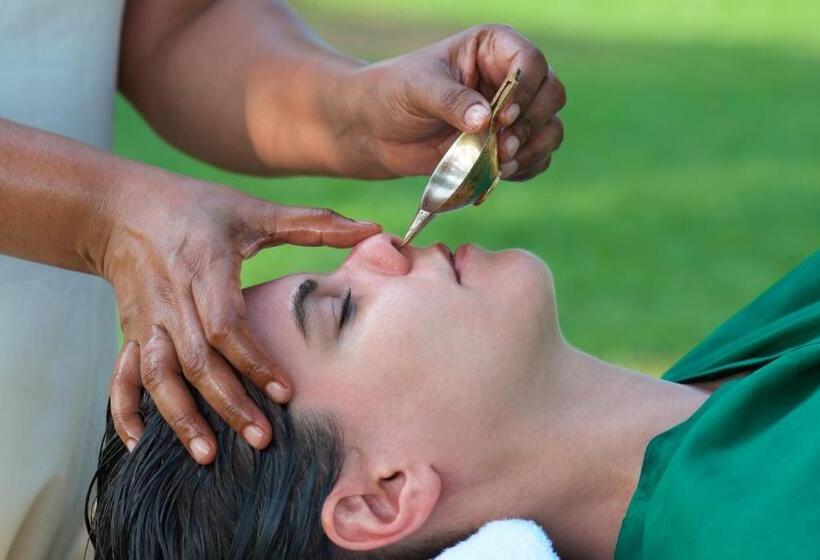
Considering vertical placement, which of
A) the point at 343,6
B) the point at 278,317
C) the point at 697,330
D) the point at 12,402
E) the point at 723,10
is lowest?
the point at 343,6

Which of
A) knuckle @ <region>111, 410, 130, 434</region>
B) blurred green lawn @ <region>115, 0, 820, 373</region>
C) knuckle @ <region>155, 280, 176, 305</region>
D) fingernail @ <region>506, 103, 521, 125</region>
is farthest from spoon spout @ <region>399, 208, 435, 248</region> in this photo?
blurred green lawn @ <region>115, 0, 820, 373</region>

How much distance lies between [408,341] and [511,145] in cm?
47

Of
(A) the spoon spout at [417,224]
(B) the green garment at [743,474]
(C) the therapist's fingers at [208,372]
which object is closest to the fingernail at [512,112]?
(A) the spoon spout at [417,224]

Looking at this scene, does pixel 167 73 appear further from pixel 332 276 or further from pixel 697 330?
pixel 697 330

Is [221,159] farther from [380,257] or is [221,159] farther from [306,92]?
[380,257]

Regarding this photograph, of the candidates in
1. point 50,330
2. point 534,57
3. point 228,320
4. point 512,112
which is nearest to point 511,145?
point 512,112

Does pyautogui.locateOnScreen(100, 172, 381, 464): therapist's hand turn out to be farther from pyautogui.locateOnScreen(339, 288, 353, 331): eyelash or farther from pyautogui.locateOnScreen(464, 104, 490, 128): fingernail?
pyautogui.locateOnScreen(464, 104, 490, 128): fingernail

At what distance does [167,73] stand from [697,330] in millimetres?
2859

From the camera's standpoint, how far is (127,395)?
2.07m

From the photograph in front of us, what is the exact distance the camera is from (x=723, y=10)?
36.3 feet

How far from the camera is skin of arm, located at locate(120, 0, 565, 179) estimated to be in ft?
8.09

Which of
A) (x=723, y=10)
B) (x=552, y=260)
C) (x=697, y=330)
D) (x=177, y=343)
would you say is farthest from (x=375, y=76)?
(x=723, y=10)

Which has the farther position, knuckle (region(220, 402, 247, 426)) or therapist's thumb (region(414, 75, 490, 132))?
therapist's thumb (region(414, 75, 490, 132))

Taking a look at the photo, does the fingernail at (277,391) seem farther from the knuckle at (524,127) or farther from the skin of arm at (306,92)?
the knuckle at (524,127)
